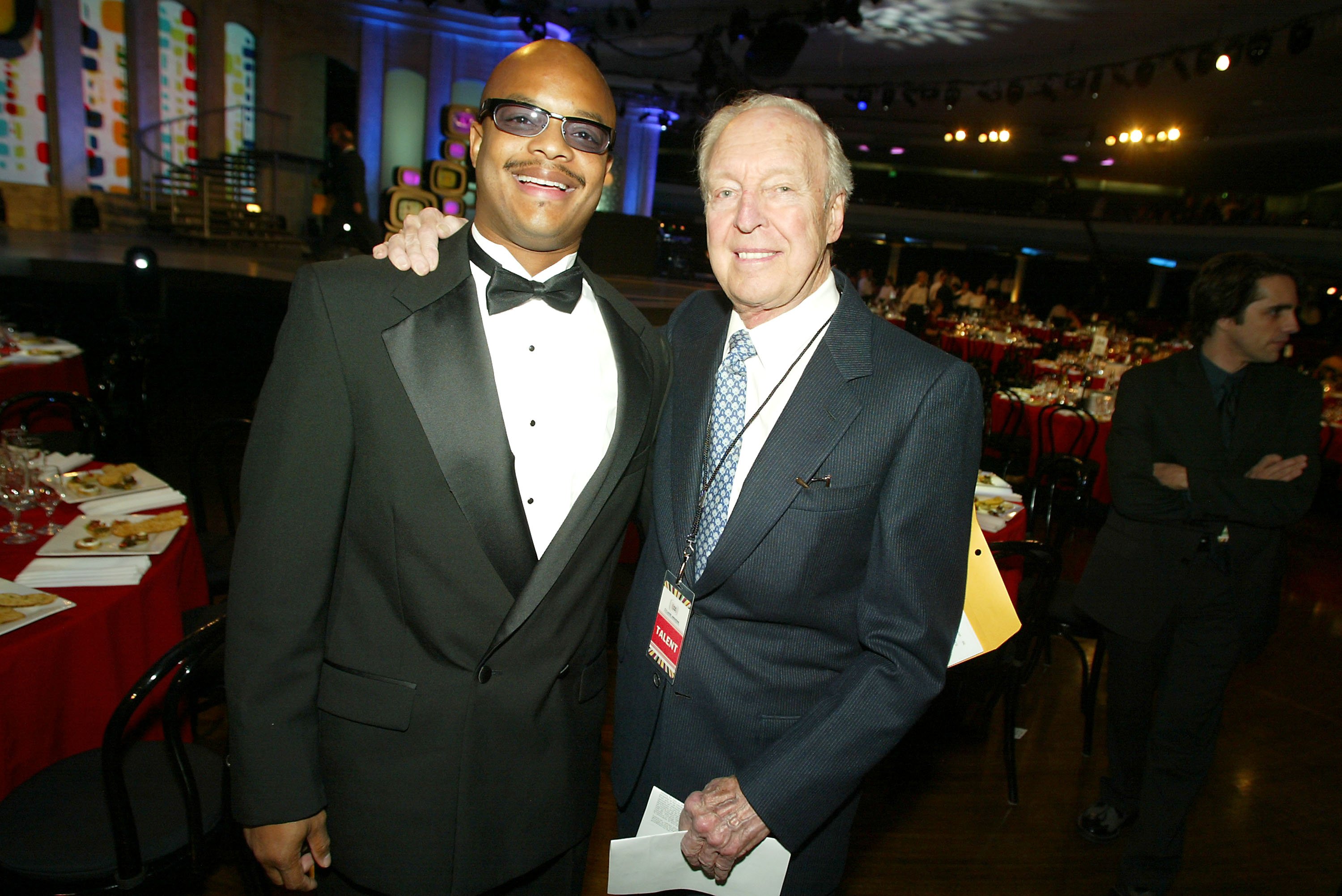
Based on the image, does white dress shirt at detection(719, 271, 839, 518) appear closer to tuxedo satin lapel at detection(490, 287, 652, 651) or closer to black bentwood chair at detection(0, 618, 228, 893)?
tuxedo satin lapel at detection(490, 287, 652, 651)

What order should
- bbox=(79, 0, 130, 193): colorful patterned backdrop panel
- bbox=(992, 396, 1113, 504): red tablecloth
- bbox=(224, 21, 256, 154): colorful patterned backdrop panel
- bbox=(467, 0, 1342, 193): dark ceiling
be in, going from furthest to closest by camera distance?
bbox=(224, 21, 256, 154): colorful patterned backdrop panel < bbox=(79, 0, 130, 193): colorful patterned backdrop panel < bbox=(467, 0, 1342, 193): dark ceiling < bbox=(992, 396, 1113, 504): red tablecloth

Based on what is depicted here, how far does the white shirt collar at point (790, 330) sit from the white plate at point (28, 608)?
1.90 metres

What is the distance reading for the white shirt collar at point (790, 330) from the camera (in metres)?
1.45

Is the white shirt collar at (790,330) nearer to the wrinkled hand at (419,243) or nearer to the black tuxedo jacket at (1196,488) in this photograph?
the wrinkled hand at (419,243)

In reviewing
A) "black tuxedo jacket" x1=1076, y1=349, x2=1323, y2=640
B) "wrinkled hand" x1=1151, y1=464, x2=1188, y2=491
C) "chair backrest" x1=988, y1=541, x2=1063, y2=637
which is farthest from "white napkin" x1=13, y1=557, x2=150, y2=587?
"wrinkled hand" x1=1151, y1=464, x2=1188, y2=491

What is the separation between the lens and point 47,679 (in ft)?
6.36

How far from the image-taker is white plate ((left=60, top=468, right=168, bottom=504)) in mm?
2684

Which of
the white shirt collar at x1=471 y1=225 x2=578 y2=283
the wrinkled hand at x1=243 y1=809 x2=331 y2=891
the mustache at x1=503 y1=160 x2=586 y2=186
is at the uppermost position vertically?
the mustache at x1=503 y1=160 x2=586 y2=186

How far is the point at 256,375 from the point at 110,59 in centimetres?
1093

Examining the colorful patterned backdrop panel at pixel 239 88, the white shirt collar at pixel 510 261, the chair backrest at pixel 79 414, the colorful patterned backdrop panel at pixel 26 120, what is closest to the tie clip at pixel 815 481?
the white shirt collar at pixel 510 261

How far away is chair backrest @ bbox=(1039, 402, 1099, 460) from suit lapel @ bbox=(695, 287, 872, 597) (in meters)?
4.46

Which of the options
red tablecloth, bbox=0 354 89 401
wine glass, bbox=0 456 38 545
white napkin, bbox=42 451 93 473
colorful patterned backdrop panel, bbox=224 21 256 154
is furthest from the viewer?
colorful patterned backdrop panel, bbox=224 21 256 154

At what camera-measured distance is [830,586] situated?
4.34ft

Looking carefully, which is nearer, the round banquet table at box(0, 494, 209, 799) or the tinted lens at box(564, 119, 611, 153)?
the tinted lens at box(564, 119, 611, 153)
